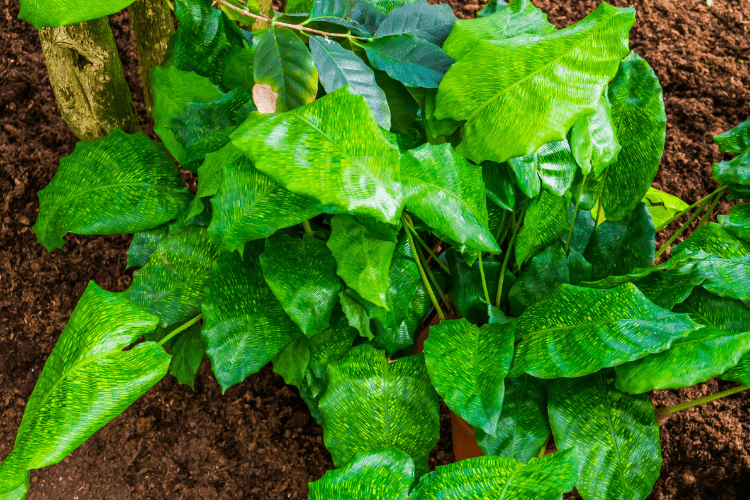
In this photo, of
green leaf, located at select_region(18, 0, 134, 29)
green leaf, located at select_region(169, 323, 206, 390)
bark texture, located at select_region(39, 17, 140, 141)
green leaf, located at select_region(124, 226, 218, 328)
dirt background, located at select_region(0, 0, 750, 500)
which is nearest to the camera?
green leaf, located at select_region(18, 0, 134, 29)

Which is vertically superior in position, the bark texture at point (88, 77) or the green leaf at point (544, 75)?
the green leaf at point (544, 75)

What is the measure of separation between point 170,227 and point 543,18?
0.71 m

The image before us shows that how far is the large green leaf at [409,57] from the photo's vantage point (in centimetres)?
78

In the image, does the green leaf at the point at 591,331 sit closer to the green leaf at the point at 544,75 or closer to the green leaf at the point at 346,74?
the green leaf at the point at 544,75

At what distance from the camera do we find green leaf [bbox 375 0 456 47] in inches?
32.1

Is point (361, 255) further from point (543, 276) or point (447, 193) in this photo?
point (543, 276)

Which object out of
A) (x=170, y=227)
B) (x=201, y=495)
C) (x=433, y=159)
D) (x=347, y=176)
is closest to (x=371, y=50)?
(x=433, y=159)

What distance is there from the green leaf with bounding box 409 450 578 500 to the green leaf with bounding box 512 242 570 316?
0.29m

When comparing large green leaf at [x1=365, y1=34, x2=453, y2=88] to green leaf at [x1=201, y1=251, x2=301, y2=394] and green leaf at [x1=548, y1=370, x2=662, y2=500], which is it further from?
green leaf at [x1=548, y1=370, x2=662, y2=500]

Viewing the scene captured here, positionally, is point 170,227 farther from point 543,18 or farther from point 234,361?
point 543,18

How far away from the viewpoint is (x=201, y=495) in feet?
4.24

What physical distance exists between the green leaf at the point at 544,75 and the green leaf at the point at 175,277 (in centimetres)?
50

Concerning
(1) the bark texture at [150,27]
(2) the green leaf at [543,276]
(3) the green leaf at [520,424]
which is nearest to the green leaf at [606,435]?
(3) the green leaf at [520,424]

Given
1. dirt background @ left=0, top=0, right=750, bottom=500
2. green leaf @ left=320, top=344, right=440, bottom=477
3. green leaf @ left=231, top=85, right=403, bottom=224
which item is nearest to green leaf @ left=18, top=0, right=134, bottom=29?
green leaf @ left=231, top=85, right=403, bottom=224
